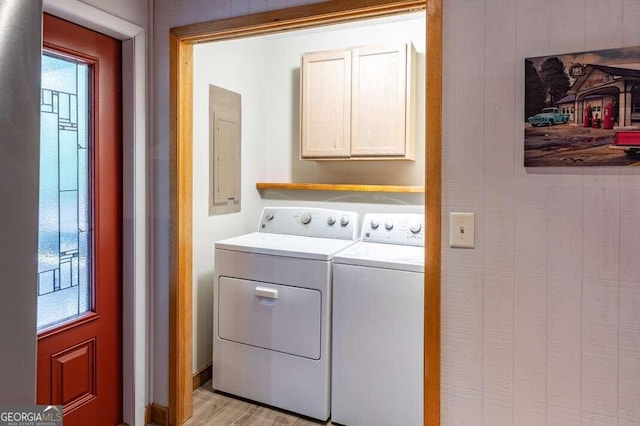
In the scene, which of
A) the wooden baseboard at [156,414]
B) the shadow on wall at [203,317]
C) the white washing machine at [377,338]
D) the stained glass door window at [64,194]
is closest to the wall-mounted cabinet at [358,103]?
the white washing machine at [377,338]

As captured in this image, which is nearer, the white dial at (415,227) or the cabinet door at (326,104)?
the white dial at (415,227)

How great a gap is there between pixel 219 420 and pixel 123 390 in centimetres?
51

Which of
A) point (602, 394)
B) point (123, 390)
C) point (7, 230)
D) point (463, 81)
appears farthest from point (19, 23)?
point (123, 390)

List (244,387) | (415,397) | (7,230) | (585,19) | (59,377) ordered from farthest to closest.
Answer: (244,387), (415,397), (59,377), (585,19), (7,230)

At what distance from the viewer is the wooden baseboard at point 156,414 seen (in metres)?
2.09

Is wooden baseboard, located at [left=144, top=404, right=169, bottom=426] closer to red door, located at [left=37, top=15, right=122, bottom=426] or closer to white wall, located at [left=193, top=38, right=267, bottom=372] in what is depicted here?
red door, located at [left=37, top=15, right=122, bottom=426]

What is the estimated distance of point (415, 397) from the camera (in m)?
1.97

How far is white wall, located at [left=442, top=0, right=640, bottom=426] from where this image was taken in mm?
1294

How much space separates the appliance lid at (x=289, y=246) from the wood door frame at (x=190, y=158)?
313 mm

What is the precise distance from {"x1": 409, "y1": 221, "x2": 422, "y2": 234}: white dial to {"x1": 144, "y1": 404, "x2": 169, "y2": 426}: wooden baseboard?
164cm

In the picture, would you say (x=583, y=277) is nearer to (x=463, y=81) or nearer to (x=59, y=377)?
(x=463, y=81)

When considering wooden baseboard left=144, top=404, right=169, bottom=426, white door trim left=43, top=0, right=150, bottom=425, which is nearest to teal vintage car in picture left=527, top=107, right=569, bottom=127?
white door trim left=43, top=0, right=150, bottom=425

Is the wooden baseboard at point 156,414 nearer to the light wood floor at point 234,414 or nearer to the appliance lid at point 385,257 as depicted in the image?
the light wood floor at point 234,414

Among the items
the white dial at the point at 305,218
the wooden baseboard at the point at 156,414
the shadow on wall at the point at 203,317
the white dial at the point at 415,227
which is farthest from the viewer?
the white dial at the point at 305,218
